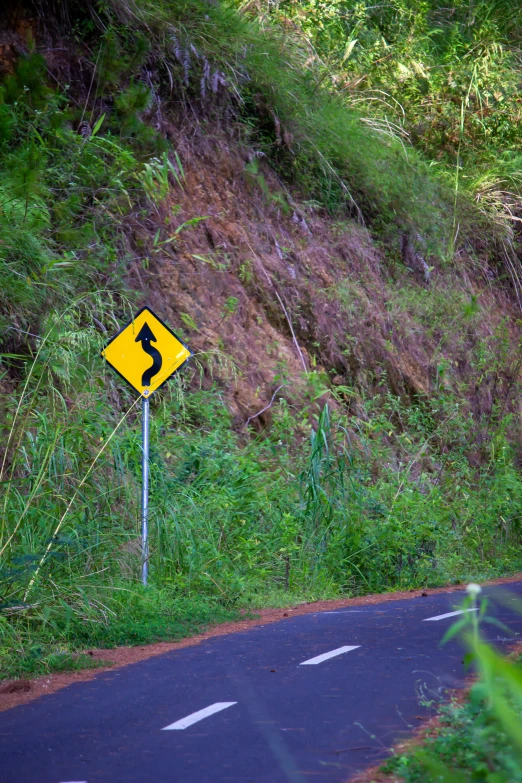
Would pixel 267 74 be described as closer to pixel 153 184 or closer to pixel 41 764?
pixel 153 184

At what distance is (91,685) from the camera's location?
773 centimetres

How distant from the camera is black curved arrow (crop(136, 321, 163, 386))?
1219cm

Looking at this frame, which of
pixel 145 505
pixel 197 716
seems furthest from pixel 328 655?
pixel 145 505

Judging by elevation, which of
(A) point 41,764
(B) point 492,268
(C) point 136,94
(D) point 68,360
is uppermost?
(C) point 136,94

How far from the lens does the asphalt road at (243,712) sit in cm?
521

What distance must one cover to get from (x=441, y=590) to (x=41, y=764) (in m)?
9.85

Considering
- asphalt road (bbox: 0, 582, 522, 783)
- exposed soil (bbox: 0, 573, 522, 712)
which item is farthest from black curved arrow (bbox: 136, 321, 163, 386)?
asphalt road (bbox: 0, 582, 522, 783)

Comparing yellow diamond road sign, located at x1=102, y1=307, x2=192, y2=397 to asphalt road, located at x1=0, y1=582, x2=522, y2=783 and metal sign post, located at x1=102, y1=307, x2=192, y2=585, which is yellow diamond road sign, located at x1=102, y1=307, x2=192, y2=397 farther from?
asphalt road, located at x1=0, y1=582, x2=522, y2=783

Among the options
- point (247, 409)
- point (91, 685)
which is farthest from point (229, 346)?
point (91, 685)

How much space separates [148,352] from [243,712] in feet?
21.1

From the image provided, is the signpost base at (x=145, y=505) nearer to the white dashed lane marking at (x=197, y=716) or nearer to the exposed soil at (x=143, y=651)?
the exposed soil at (x=143, y=651)

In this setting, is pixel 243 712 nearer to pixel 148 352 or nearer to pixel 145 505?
pixel 145 505

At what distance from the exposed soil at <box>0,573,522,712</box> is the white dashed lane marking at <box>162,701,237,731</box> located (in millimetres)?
1506

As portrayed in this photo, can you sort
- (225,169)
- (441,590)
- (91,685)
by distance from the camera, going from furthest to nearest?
(225,169), (441,590), (91,685)
